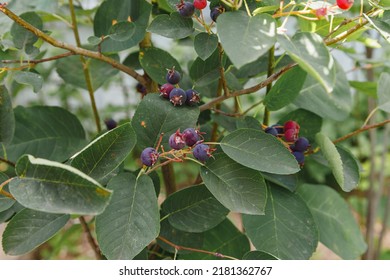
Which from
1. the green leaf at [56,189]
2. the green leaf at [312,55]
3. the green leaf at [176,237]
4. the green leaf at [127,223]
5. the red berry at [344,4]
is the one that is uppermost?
the red berry at [344,4]

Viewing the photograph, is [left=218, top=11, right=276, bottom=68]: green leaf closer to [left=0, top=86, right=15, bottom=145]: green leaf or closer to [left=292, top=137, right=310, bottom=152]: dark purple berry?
[left=292, top=137, right=310, bottom=152]: dark purple berry

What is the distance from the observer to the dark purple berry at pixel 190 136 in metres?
0.60

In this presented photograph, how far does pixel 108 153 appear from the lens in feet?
1.89

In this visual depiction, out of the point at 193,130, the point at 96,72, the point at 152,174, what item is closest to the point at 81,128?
the point at 96,72

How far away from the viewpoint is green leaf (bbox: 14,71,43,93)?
0.66 m

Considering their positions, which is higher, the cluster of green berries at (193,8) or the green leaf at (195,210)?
the cluster of green berries at (193,8)

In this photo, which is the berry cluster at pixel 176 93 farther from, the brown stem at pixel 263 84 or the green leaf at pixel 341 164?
the green leaf at pixel 341 164

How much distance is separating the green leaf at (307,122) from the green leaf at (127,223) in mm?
337

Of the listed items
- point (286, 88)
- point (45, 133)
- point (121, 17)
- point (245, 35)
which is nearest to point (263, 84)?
point (286, 88)

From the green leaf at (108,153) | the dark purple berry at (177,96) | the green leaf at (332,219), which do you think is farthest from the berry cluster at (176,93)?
the green leaf at (332,219)

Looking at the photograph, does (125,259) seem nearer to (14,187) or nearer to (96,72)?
(14,187)

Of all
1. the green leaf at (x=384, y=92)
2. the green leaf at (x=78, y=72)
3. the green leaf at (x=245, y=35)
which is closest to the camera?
the green leaf at (x=245, y=35)

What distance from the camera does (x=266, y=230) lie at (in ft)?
2.36

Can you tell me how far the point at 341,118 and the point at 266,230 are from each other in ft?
0.99
